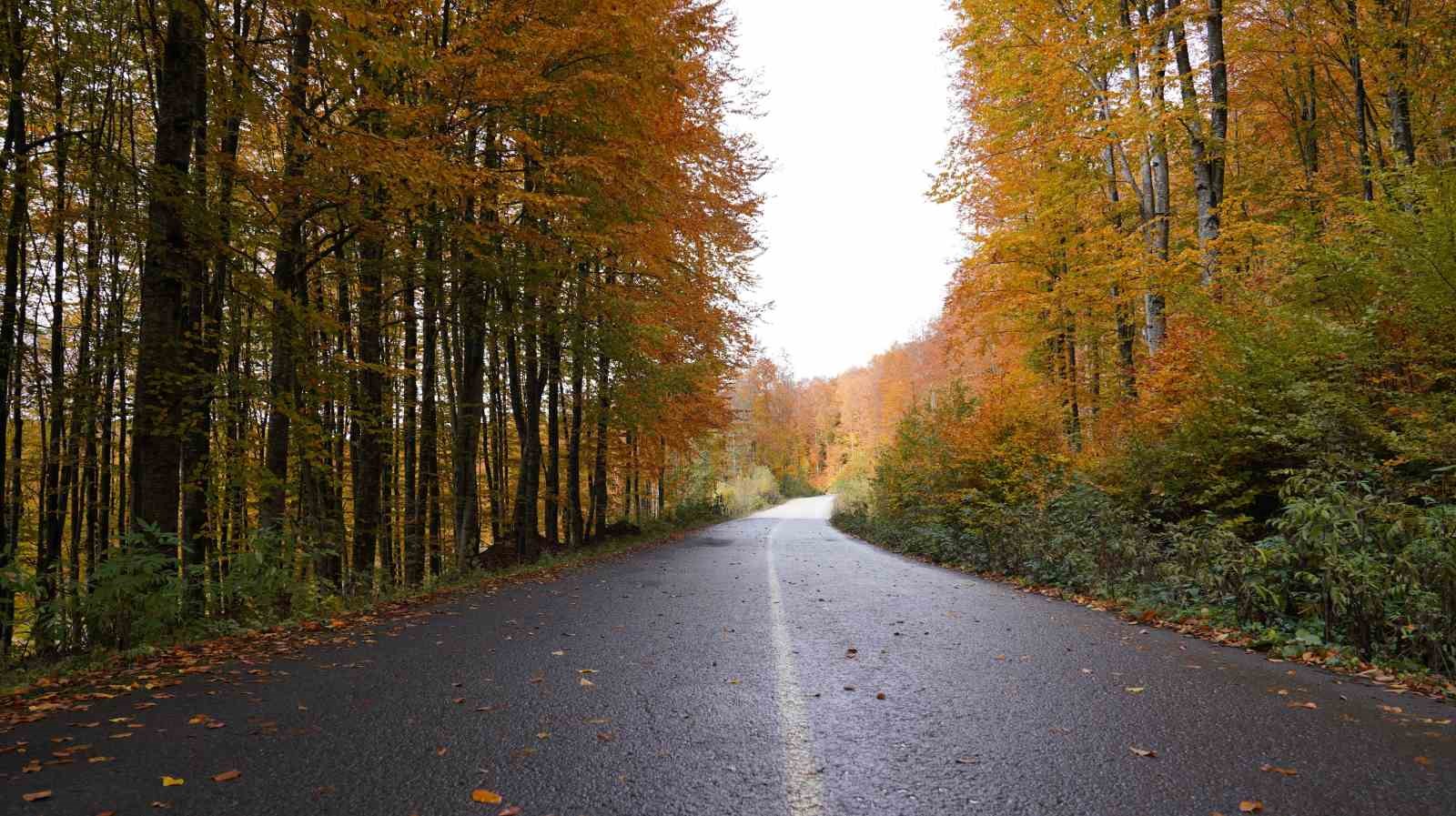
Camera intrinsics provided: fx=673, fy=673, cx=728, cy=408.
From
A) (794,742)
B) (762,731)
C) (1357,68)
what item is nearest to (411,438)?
(762,731)

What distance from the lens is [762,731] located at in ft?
12.2

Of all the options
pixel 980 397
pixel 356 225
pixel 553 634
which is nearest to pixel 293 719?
pixel 553 634

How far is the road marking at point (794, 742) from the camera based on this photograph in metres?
2.87

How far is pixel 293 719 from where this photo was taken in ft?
12.7

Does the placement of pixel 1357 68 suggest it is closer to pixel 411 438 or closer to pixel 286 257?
pixel 286 257

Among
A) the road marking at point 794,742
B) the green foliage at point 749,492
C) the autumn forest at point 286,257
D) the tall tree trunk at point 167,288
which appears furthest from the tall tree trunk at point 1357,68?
the green foliage at point 749,492

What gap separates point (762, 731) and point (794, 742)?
24 cm

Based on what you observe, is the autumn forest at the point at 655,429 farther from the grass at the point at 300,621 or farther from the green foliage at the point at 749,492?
the green foliage at the point at 749,492

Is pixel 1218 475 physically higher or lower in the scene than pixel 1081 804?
higher

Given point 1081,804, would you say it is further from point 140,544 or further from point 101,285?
point 101,285

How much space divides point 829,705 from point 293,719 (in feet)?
10.3

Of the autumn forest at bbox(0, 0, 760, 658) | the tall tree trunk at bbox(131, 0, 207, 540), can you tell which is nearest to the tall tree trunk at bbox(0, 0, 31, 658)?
the autumn forest at bbox(0, 0, 760, 658)

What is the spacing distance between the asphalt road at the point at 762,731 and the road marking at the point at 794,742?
2cm

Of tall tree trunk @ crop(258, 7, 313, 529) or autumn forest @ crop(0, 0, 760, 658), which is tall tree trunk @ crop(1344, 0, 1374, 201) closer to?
autumn forest @ crop(0, 0, 760, 658)
